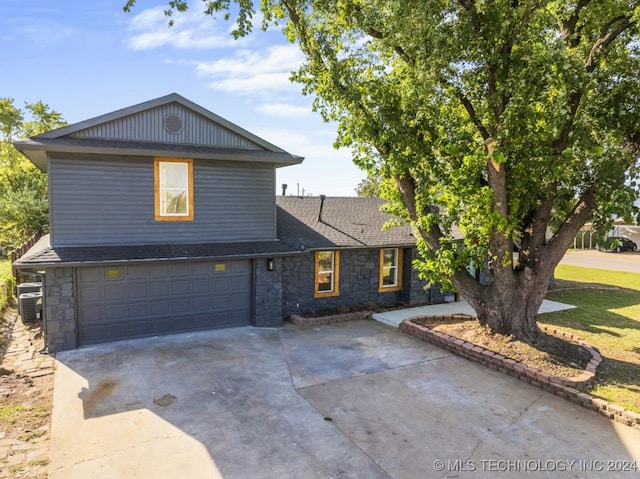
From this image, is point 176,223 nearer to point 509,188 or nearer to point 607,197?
point 509,188

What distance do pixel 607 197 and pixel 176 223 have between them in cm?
962

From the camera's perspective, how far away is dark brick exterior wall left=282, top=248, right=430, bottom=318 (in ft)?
38.5

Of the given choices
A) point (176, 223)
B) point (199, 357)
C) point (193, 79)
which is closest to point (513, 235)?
point (199, 357)

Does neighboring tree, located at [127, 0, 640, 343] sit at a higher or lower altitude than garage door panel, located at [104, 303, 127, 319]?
higher

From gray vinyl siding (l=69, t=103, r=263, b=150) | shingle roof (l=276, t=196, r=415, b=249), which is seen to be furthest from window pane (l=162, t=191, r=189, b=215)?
shingle roof (l=276, t=196, r=415, b=249)

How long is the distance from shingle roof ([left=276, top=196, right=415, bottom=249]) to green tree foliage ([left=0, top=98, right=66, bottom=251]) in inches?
509

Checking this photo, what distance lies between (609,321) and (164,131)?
45.8 feet

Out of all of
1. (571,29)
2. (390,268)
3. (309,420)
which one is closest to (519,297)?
(390,268)

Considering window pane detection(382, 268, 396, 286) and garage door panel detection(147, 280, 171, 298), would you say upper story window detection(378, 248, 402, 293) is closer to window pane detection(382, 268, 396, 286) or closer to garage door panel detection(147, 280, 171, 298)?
window pane detection(382, 268, 396, 286)

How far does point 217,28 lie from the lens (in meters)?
8.91

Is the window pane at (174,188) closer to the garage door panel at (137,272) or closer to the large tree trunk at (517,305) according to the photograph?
the garage door panel at (137,272)

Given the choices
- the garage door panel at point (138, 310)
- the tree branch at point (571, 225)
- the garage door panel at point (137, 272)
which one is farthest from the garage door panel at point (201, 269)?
the tree branch at point (571, 225)

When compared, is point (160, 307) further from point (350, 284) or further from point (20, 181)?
point (20, 181)

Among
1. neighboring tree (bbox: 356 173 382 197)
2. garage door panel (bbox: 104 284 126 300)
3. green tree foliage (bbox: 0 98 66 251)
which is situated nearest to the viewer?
garage door panel (bbox: 104 284 126 300)
